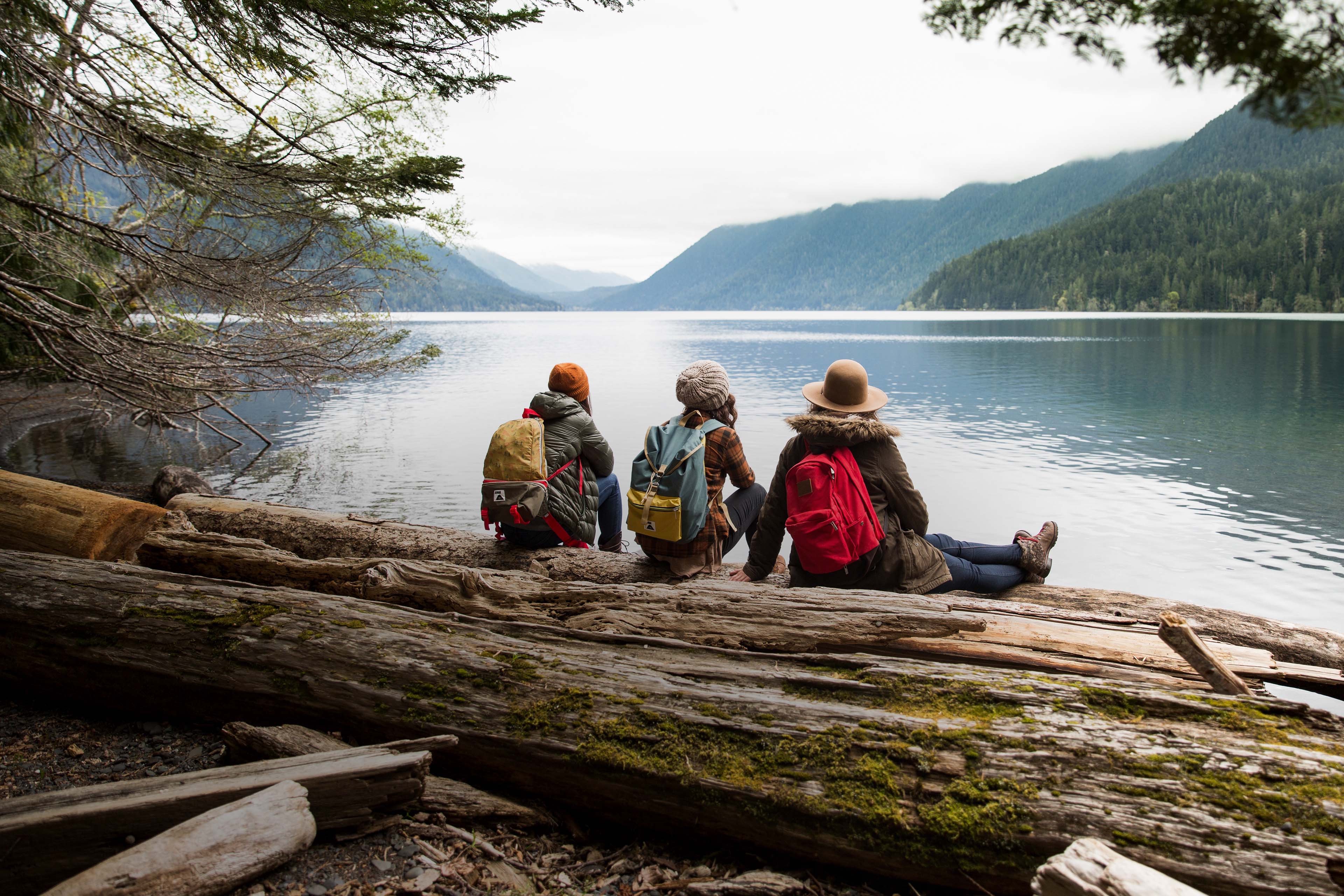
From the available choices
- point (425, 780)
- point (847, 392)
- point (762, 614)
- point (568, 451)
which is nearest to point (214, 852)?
point (425, 780)

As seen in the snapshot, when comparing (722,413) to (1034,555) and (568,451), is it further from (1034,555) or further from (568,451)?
(1034,555)

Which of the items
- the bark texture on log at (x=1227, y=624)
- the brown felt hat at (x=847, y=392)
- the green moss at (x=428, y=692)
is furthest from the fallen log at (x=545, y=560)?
the green moss at (x=428, y=692)

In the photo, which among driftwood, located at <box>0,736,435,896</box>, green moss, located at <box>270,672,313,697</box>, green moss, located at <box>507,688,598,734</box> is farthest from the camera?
green moss, located at <box>270,672,313,697</box>

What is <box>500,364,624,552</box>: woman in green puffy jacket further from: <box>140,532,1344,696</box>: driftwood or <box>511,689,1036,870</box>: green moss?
<box>511,689,1036,870</box>: green moss

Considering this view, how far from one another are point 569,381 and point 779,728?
11.6 feet

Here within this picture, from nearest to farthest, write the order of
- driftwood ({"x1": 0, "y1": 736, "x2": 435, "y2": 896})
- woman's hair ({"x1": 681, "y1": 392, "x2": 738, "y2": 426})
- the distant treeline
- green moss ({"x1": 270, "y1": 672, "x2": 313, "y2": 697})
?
driftwood ({"x1": 0, "y1": 736, "x2": 435, "y2": 896}) → green moss ({"x1": 270, "y1": 672, "x2": 313, "y2": 697}) → woman's hair ({"x1": 681, "y1": 392, "x2": 738, "y2": 426}) → the distant treeline

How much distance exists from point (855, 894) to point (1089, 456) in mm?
15072

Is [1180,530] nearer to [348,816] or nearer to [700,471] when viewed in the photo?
[700,471]

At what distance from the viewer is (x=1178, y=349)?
41125 millimetres

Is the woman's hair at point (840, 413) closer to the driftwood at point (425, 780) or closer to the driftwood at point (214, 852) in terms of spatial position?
the driftwood at point (425, 780)

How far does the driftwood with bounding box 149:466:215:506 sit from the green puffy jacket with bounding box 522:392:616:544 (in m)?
6.82

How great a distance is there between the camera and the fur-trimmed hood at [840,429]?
13.6ft

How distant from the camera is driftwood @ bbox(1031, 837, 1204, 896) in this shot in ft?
5.90

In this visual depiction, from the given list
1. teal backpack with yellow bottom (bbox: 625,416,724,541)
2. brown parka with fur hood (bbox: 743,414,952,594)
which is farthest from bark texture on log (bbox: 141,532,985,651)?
brown parka with fur hood (bbox: 743,414,952,594)
